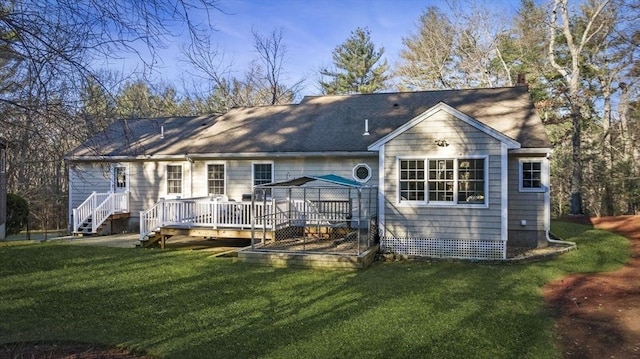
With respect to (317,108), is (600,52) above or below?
above

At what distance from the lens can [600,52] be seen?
24.7m

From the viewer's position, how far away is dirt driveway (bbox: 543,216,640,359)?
18.0 feet

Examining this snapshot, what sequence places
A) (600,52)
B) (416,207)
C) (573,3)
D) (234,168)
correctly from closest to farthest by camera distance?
(416,207), (234,168), (573,3), (600,52)

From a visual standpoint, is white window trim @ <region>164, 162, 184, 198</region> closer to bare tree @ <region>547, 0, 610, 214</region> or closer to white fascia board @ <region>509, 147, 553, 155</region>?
white fascia board @ <region>509, 147, 553, 155</region>

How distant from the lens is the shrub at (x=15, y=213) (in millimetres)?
16141

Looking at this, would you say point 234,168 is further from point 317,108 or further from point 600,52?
point 600,52

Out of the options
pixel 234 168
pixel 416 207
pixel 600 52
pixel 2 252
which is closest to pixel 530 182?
pixel 416 207

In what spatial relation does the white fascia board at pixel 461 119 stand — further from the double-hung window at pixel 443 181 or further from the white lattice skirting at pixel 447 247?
the white lattice skirting at pixel 447 247

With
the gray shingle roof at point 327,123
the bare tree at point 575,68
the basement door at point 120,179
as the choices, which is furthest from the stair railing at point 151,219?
the bare tree at point 575,68

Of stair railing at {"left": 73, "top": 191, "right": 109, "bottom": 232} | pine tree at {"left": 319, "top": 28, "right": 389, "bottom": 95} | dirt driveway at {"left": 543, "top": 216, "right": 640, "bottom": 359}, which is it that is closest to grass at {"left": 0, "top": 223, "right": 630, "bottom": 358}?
dirt driveway at {"left": 543, "top": 216, "right": 640, "bottom": 359}

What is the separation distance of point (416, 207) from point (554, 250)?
404cm

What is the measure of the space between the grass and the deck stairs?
4002 millimetres

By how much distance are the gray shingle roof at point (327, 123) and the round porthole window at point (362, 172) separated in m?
0.59

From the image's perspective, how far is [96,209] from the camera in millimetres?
15039
